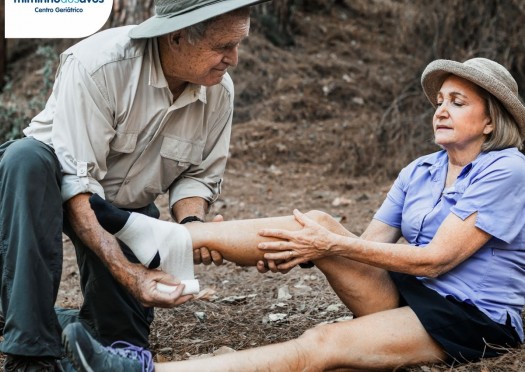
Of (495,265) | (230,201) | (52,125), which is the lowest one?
(230,201)

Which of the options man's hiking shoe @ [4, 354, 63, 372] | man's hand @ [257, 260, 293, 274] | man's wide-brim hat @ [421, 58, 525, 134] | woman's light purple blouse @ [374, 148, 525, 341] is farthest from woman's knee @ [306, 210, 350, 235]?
man's hiking shoe @ [4, 354, 63, 372]

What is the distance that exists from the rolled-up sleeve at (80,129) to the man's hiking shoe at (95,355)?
0.65 meters

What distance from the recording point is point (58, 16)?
24.9 ft

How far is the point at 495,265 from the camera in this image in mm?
3244

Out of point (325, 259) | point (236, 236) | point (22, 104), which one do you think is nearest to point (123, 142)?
point (236, 236)

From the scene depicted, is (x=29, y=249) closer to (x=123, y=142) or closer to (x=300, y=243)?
(x=123, y=142)

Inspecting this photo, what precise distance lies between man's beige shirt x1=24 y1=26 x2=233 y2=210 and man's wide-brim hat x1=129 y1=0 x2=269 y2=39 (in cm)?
10

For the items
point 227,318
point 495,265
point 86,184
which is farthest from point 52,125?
point 495,265

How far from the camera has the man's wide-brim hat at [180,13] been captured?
3.30 m

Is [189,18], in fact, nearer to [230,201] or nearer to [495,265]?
[495,265]

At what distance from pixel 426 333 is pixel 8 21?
564 centimetres

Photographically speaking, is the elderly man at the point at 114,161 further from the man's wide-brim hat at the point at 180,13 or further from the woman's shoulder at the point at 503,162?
the woman's shoulder at the point at 503,162

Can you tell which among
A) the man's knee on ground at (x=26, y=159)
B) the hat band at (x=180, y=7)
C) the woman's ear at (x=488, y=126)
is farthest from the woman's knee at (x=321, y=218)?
the man's knee on ground at (x=26, y=159)

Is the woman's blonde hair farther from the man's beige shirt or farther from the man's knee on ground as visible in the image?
the man's knee on ground
